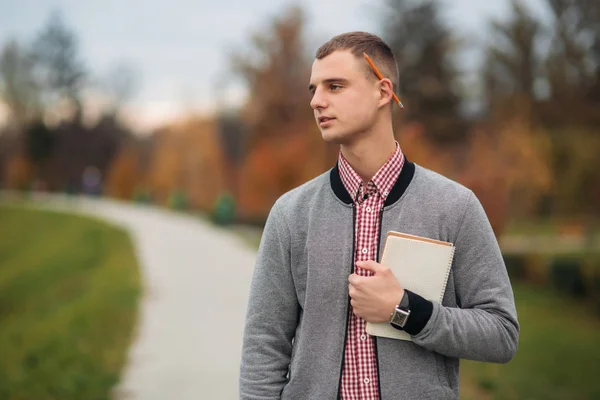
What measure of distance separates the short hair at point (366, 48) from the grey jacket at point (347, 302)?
11.2 inches

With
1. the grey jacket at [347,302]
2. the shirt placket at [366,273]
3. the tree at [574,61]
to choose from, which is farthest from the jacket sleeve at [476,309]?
the tree at [574,61]

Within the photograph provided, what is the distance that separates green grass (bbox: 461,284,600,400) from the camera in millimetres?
6605

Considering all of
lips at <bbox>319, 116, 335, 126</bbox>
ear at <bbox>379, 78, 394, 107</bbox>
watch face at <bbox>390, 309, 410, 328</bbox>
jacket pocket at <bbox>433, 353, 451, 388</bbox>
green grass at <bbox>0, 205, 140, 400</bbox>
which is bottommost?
green grass at <bbox>0, 205, 140, 400</bbox>

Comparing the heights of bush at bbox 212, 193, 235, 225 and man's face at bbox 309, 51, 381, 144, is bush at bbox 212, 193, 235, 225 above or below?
below

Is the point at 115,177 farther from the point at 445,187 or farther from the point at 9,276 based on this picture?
the point at 445,187

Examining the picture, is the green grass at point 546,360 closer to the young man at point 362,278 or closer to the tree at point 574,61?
the young man at point 362,278

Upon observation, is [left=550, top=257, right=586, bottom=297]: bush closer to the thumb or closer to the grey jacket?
the grey jacket

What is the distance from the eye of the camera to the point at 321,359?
6.01 ft

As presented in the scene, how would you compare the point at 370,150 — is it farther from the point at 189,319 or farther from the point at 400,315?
the point at 189,319

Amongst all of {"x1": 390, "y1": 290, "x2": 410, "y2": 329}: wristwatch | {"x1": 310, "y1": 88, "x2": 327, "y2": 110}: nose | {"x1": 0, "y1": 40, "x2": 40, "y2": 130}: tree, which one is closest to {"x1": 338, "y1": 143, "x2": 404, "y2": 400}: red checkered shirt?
{"x1": 390, "y1": 290, "x2": 410, "y2": 329}: wristwatch

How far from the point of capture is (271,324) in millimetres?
1895

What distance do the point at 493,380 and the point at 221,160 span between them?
25.0 m

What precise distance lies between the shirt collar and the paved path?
3884mm

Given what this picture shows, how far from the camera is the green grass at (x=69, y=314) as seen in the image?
241 inches
